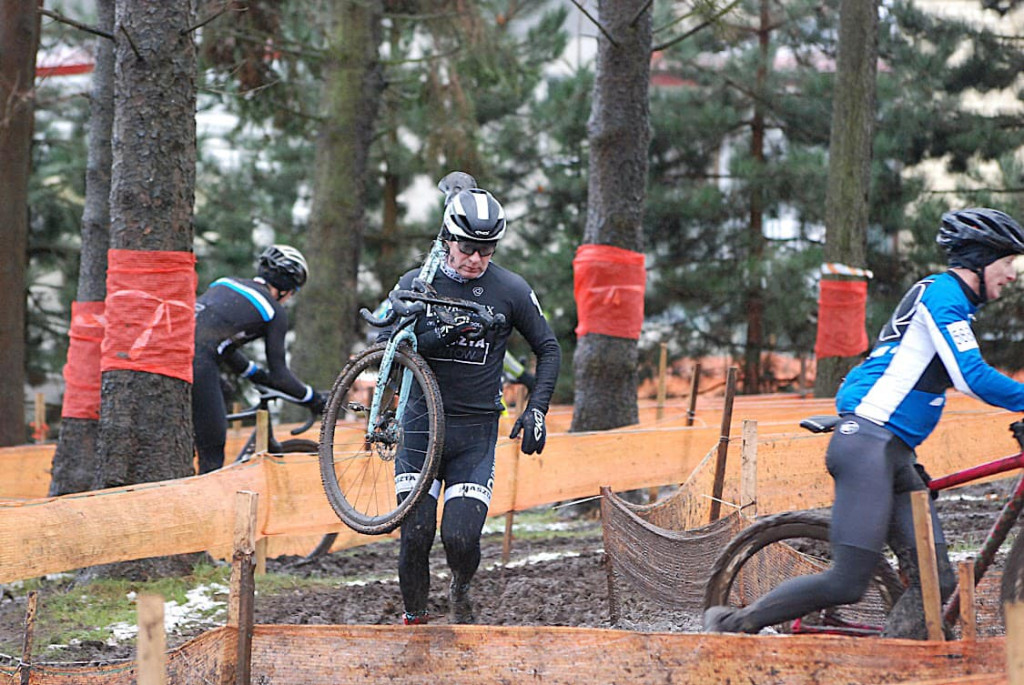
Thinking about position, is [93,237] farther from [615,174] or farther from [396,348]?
[396,348]

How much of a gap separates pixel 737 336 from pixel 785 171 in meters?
2.71

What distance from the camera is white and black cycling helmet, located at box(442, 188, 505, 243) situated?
5949 millimetres

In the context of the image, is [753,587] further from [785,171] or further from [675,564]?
[785,171]

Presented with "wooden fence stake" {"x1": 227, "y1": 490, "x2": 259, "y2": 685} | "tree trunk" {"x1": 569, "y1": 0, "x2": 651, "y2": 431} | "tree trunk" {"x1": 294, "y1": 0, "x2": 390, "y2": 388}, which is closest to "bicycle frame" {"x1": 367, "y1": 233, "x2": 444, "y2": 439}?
"wooden fence stake" {"x1": 227, "y1": 490, "x2": 259, "y2": 685}

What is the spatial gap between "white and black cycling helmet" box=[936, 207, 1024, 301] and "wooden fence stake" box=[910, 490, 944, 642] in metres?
1.05

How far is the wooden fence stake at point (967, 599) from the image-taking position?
4143 mm

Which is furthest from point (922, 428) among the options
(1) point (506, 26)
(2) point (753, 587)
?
(1) point (506, 26)

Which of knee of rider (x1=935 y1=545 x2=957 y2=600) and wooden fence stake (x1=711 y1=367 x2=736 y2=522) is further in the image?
wooden fence stake (x1=711 y1=367 x2=736 y2=522)

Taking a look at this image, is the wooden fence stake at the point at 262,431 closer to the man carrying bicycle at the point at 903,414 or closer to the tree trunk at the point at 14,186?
the tree trunk at the point at 14,186

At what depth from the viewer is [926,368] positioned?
16.5 feet

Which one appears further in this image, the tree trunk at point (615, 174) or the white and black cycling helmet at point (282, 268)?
the tree trunk at point (615, 174)

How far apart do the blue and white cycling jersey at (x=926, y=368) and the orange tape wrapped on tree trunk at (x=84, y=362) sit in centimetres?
700

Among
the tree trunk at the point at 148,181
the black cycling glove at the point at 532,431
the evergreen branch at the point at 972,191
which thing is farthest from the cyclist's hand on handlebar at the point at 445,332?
the evergreen branch at the point at 972,191

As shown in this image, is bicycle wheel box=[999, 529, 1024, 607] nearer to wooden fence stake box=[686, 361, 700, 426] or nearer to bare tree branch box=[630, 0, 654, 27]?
wooden fence stake box=[686, 361, 700, 426]
